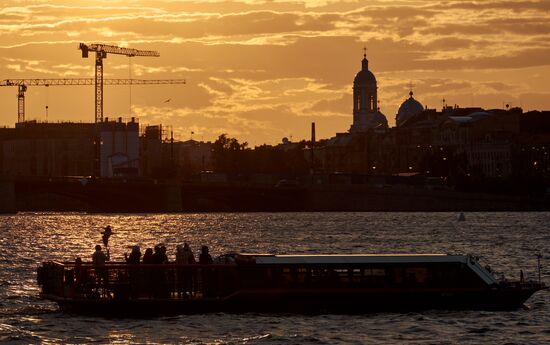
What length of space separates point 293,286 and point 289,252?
38.5 m

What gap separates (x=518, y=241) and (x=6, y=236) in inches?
1429

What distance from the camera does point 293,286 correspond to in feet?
190

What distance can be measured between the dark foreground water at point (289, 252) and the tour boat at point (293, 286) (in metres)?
0.49

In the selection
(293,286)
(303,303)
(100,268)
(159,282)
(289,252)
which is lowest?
(303,303)

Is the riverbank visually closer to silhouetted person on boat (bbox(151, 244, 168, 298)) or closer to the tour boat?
the tour boat

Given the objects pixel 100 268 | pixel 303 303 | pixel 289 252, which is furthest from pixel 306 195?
pixel 303 303

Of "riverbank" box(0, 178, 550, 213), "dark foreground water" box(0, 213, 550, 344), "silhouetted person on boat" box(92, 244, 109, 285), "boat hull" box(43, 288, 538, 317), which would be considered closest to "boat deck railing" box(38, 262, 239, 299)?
"silhouetted person on boat" box(92, 244, 109, 285)

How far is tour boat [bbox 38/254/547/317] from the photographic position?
2270 inches

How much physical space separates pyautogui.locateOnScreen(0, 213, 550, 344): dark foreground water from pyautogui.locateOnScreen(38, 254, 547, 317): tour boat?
1.62 ft

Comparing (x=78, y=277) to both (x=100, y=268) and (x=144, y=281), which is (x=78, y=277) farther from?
(x=144, y=281)

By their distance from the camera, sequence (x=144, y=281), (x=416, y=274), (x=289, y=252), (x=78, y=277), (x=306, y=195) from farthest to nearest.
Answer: (x=306, y=195), (x=289, y=252), (x=78, y=277), (x=144, y=281), (x=416, y=274)

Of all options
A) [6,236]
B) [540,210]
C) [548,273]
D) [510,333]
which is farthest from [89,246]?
[540,210]

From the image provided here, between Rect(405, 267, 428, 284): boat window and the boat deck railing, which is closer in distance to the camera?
Rect(405, 267, 428, 284): boat window

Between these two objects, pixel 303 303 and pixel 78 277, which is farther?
pixel 78 277
